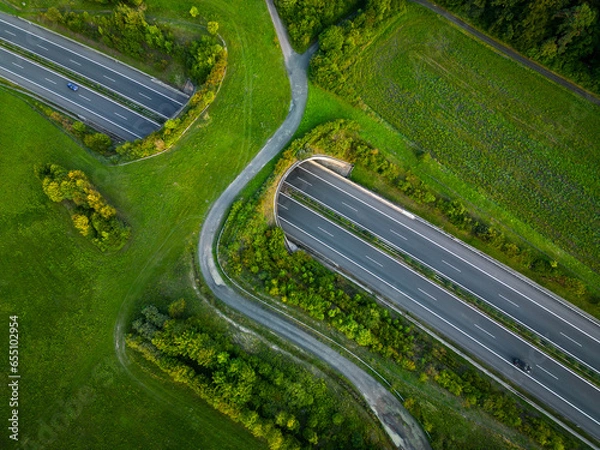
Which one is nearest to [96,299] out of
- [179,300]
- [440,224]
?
[179,300]

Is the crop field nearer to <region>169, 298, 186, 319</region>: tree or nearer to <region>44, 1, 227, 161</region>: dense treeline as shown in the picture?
<region>44, 1, 227, 161</region>: dense treeline

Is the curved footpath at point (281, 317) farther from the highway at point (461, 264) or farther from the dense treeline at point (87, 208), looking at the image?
the dense treeline at point (87, 208)

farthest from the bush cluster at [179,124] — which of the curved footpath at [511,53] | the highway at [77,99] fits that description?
the curved footpath at [511,53]

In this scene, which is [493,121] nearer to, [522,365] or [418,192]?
[418,192]

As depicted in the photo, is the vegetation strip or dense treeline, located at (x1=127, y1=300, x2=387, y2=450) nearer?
dense treeline, located at (x1=127, y1=300, x2=387, y2=450)

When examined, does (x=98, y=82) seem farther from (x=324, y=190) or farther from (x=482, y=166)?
(x=482, y=166)

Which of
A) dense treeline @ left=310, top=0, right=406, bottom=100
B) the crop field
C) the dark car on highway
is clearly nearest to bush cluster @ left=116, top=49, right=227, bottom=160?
dense treeline @ left=310, top=0, right=406, bottom=100
